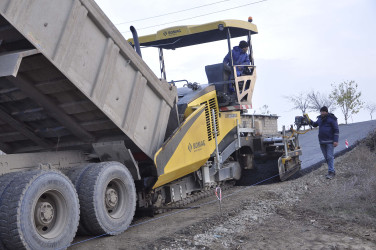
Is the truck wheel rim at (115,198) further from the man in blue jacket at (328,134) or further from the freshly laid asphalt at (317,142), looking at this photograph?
the freshly laid asphalt at (317,142)

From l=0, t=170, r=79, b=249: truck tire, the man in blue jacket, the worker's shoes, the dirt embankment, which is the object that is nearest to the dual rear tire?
l=0, t=170, r=79, b=249: truck tire

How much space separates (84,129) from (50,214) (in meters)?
1.57

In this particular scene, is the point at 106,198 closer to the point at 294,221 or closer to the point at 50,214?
the point at 50,214

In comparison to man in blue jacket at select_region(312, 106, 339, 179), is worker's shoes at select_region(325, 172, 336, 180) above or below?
below

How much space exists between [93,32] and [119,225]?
249 centimetres

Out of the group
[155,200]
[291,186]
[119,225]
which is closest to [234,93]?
[291,186]

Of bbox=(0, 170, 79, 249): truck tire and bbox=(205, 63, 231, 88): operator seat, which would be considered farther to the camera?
bbox=(205, 63, 231, 88): operator seat

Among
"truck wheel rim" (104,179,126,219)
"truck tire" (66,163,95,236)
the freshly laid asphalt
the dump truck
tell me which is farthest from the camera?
the freshly laid asphalt

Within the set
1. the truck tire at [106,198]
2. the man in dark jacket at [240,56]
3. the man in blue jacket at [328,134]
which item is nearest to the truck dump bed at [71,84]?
the truck tire at [106,198]

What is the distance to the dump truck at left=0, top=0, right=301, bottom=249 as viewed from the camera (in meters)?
4.40

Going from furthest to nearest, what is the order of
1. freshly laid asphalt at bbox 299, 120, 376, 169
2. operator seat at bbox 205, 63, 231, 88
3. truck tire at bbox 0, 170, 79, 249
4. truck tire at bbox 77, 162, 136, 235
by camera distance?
freshly laid asphalt at bbox 299, 120, 376, 169
operator seat at bbox 205, 63, 231, 88
truck tire at bbox 77, 162, 136, 235
truck tire at bbox 0, 170, 79, 249

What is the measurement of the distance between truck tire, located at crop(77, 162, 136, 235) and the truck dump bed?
532 mm

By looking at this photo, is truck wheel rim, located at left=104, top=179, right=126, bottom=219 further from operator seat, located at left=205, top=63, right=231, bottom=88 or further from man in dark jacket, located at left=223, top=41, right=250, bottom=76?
man in dark jacket, located at left=223, top=41, right=250, bottom=76

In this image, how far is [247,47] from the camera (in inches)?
349
